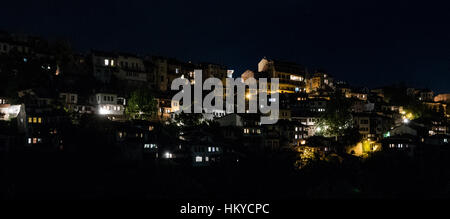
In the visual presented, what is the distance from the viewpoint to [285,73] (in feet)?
263

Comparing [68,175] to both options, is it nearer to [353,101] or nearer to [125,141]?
[125,141]

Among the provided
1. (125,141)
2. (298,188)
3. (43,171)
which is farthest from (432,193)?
(43,171)

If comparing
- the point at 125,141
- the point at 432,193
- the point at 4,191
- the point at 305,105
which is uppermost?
the point at 305,105

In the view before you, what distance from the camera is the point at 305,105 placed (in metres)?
68.4

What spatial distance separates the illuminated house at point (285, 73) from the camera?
79.1 metres

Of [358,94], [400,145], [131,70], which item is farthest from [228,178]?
[358,94]

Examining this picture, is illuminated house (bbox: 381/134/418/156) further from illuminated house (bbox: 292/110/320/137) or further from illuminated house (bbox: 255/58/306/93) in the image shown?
illuminated house (bbox: 255/58/306/93)

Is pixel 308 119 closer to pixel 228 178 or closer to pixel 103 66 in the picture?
pixel 228 178

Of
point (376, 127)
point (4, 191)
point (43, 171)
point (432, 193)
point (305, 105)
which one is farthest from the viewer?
point (305, 105)

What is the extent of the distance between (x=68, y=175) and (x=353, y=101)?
5617cm

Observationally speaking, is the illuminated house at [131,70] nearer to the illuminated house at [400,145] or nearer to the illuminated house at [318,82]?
the illuminated house at [318,82]

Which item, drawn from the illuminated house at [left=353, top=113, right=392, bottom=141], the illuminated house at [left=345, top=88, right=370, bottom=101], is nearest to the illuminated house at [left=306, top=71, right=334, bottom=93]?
the illuminated house at [left=345, top=88, right=370, bottom=101]
